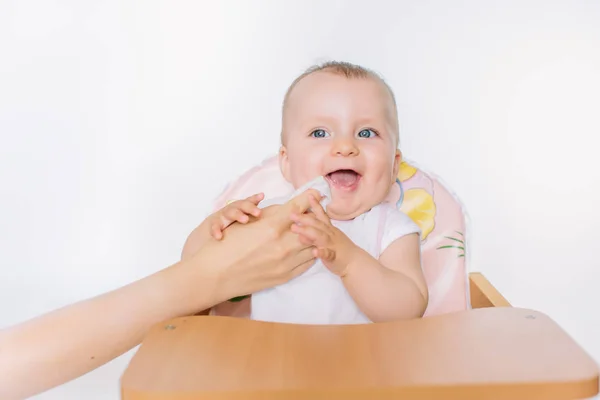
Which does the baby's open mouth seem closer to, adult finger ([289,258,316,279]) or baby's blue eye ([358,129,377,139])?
baby's blue eye ([358,129,377,139])

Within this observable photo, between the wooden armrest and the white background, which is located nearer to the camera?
the wooden armrest

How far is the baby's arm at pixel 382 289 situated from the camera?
1.17 m

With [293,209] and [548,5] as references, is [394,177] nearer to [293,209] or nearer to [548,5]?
[293,209]

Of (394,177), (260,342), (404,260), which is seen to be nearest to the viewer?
(260,342)

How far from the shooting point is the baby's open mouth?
4.49 ft

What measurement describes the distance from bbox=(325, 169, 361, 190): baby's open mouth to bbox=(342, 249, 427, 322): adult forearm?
0.20 m

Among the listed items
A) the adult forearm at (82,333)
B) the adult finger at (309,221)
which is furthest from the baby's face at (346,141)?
the adult forearm at (82,333)

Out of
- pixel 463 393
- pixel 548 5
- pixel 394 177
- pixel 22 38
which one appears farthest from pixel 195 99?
pixel 463 393

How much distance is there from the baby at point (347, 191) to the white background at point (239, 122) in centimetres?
69

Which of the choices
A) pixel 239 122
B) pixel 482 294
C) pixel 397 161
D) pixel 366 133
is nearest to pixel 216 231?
pixel 366 133

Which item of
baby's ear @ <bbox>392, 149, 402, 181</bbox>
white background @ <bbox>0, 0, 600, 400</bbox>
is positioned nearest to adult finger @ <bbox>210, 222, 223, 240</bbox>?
baby's ear @ <bbox>392, 149, 402, 181</bbox>

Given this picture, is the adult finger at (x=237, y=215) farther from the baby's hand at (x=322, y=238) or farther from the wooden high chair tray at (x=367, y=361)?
the wooden high chair tray at (x=367, y=361)

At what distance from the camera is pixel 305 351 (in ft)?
2.87

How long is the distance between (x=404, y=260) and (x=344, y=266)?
0.61 feet
